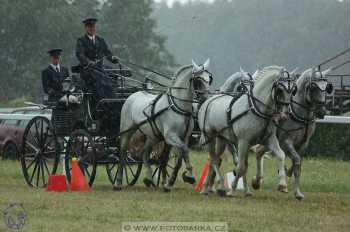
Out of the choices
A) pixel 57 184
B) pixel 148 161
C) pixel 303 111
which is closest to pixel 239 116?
pixel 303 111

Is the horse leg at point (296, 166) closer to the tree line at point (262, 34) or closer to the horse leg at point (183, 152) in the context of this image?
the horse leg at point (183, 152)

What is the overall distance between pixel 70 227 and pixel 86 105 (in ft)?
20.8

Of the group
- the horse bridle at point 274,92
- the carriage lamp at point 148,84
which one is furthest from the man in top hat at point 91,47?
the horse bridle at point 274,92

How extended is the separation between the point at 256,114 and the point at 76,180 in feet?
10.5

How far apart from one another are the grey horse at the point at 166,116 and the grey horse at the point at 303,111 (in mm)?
1332

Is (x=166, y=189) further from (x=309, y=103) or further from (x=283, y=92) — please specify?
(x=283, y=92)

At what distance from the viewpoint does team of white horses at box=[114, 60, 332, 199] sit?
15328 mm

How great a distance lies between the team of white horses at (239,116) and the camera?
50.3ft

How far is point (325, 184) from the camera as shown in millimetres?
18844

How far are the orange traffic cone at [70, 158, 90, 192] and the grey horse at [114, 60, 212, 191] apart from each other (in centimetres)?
80

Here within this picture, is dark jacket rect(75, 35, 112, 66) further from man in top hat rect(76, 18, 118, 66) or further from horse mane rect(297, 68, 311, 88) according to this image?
horse mane rect(297, 68, 311, 88)

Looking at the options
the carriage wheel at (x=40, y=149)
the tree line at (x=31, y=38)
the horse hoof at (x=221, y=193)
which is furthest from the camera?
the tree line at (x=31, y=38)

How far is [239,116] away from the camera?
15578 millimetres

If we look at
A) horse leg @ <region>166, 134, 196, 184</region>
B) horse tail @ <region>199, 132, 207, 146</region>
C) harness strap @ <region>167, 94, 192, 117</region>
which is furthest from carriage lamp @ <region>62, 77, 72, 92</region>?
horse tail @ <region>199, 132, 207, 146</region>
